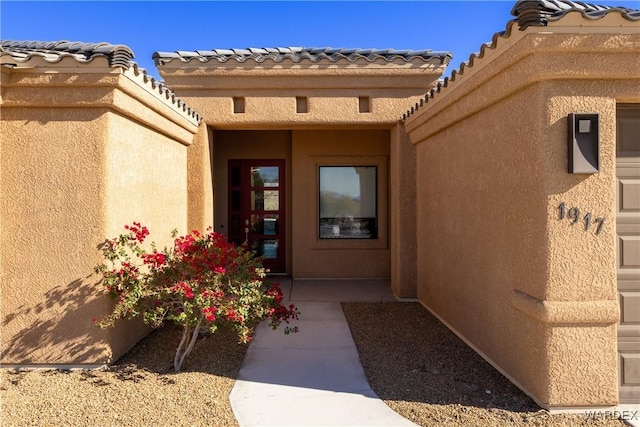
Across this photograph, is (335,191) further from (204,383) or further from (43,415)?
(43,415)

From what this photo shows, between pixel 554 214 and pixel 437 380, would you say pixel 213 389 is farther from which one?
pixel 554 214

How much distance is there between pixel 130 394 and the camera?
4.35 meters

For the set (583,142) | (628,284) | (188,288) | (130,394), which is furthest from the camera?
(188,288)

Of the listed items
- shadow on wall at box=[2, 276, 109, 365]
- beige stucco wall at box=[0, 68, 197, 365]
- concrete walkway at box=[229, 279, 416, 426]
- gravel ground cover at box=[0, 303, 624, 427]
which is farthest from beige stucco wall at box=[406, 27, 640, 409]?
shadow on wall at box=[2, 276, 109, 365]

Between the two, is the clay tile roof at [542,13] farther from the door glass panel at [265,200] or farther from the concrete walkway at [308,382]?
the door glass panel at [265,200]

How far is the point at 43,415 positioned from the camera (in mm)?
3918

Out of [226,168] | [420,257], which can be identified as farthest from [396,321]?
[226,168]

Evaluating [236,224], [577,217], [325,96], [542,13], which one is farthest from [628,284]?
[236,224]

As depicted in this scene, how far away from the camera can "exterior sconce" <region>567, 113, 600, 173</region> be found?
12.6 feet

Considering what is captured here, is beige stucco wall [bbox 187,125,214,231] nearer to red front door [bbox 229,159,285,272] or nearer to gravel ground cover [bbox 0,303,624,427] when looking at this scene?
gravel ground cover [bbox 0,303,624,427]

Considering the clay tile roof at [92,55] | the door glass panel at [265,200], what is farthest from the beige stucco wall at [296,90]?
the door glass panel at [265,200]

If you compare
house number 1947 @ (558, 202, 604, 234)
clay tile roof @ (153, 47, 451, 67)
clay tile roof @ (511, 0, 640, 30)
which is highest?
clay tile roof @ (153, 47, 451, 67)

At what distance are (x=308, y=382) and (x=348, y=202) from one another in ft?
20.7

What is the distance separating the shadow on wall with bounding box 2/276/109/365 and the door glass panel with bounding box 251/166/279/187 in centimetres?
652
